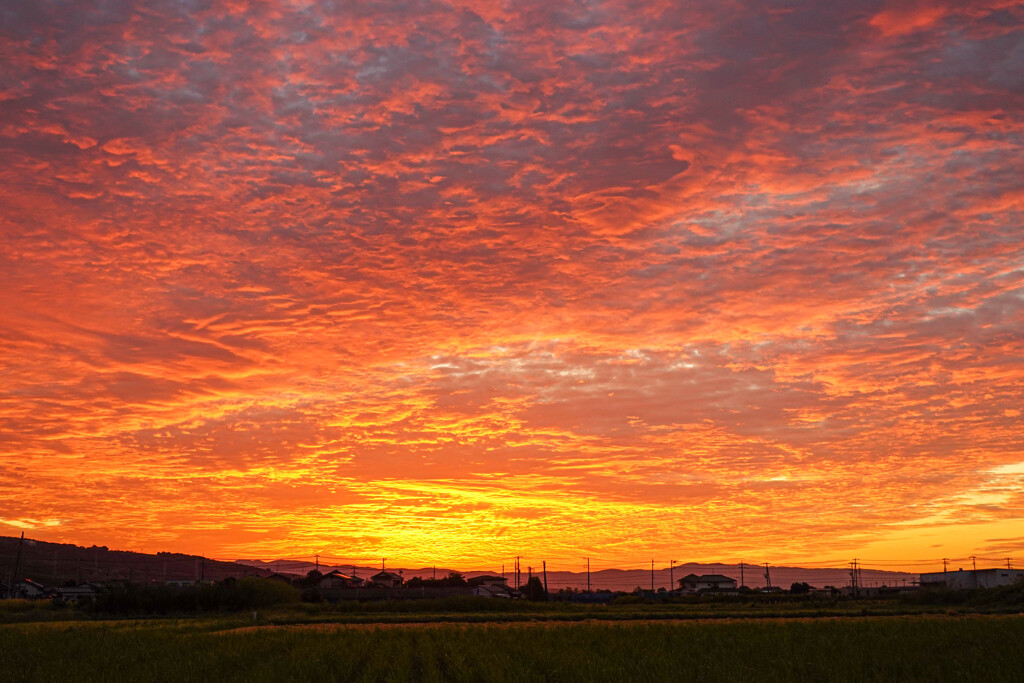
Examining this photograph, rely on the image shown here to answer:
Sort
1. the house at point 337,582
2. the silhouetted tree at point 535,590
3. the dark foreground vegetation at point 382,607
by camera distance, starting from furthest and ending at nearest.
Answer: the house at point 337,582 → the silhouetted tree at point 535,590 → the dark foreground vegetation at point 382,607

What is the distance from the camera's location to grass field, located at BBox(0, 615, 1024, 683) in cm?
2188

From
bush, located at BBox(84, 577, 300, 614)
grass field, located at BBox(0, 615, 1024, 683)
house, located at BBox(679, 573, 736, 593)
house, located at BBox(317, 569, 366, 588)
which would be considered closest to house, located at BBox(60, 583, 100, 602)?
house, located at BBox(317, 569, 366, 588)

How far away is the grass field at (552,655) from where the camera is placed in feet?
71.8

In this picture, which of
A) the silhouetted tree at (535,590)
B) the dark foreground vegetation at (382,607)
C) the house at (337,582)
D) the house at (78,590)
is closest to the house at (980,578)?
the dark foreground vegetation at (382,607)

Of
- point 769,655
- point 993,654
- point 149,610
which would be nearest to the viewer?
point 993,654

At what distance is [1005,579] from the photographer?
112500 mm

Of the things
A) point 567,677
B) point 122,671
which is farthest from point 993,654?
point 122,671

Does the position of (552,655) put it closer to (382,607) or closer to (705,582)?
(382,607)

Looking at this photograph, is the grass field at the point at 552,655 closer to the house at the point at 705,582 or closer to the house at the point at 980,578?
the house at the point at 980,578

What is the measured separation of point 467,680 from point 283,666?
6.59 m

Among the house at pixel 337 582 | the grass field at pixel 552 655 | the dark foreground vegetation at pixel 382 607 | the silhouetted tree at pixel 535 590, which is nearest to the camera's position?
the grass field at pixel 552 655

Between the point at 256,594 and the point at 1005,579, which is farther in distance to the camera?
the point at 1005,579

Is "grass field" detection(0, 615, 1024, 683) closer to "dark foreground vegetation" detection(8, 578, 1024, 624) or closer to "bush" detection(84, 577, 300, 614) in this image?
"dark foreground vegetation" detection(8, 578, 1024, 624)

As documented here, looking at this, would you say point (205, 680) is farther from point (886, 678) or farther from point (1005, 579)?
point (1005, 579)
